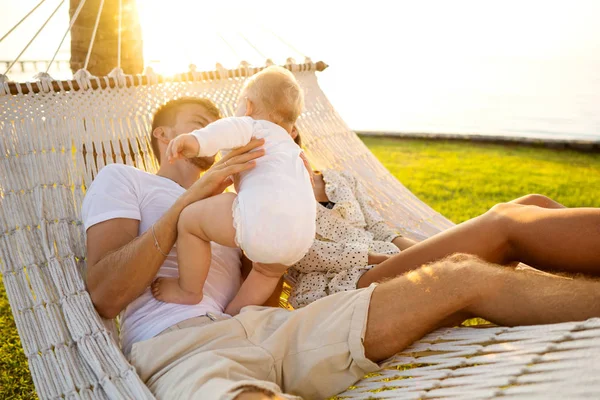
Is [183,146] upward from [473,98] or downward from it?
upward

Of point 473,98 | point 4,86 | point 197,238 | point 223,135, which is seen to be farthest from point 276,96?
point 473,98

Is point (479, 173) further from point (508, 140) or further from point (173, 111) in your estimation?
point (173, 111)

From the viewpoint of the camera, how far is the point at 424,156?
608cm

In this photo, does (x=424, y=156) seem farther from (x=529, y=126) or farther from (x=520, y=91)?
(x=520, y=91)

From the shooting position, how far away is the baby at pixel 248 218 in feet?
5.03

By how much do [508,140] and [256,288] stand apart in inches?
220

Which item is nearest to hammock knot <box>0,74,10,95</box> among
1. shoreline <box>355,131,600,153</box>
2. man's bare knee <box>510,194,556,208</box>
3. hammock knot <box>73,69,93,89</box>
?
hammock knot <box>73,69,93,89</box>

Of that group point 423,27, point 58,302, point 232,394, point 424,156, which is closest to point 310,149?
point 58,302

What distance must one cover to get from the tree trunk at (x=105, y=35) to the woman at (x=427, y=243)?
147cm

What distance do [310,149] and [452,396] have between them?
1.73m

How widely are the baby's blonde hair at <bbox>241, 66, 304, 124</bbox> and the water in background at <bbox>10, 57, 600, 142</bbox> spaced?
4.55 meters

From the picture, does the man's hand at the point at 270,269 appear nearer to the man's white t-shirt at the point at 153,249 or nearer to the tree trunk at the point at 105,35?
the man's white t-shirt at the point at 153,249

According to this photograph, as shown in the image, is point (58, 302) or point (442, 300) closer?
point (442, 300)

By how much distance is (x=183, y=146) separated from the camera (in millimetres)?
1529
